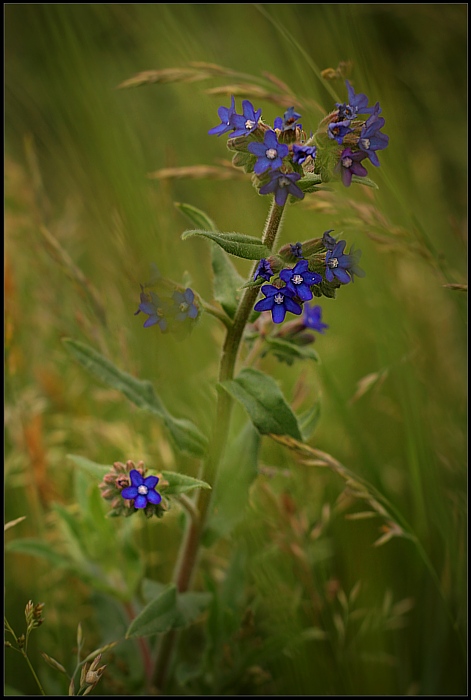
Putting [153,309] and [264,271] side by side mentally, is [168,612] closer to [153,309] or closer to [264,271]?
[153,309]

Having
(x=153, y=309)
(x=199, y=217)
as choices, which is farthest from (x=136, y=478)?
(x=199, y=217)

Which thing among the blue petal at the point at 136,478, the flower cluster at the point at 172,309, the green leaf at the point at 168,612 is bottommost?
the green leaf at the point at 168,612

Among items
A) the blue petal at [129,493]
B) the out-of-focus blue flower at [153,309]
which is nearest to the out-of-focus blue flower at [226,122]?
the out-of-focus blue flower at [153,309]

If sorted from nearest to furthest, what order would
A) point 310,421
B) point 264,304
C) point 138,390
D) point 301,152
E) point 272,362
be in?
1. point 301,152
2. point 264,304
3. point 138,390
4. point 310,421
5. point 272,362

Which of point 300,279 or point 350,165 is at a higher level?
point 350,165

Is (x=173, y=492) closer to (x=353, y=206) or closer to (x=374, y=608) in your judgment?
(x=374, y=608)

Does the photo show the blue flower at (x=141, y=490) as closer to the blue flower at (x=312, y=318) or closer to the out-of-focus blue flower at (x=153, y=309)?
the out-of-focus blue flower at (x=153, y=309)

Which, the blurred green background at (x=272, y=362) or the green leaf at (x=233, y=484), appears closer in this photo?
the green leaf at (x=233, y=484)
